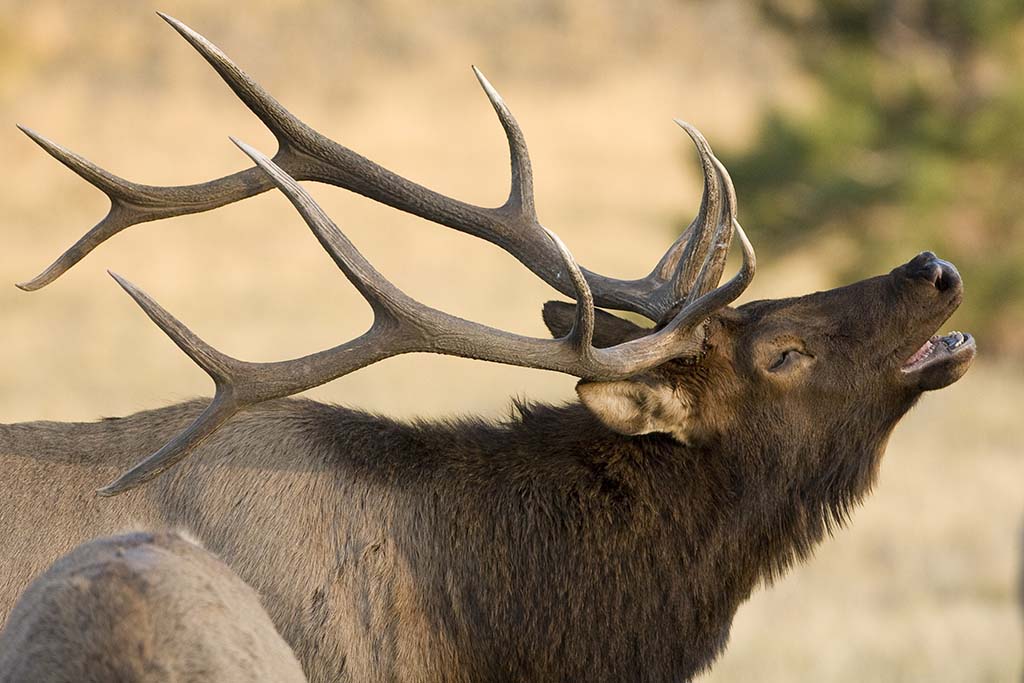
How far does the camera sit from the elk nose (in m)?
4.48

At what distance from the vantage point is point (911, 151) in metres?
16.9

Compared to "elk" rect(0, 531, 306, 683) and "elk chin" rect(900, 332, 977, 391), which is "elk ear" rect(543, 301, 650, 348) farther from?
"elk" rect(0, 531, 306, 683)

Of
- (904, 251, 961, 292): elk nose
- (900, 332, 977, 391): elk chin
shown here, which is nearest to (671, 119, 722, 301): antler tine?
(904, 251, 961, 292): elk nose

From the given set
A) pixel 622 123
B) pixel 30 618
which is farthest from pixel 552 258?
pixel 622 123

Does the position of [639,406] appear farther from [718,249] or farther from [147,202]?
[147,202]

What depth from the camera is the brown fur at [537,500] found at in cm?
406

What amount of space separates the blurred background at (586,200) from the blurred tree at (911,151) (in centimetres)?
3

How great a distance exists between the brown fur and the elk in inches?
29.1

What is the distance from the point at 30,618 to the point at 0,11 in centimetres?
2855

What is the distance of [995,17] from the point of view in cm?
1666

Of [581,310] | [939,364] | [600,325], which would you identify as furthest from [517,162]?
[939,364]

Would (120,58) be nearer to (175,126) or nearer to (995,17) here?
(175,126)

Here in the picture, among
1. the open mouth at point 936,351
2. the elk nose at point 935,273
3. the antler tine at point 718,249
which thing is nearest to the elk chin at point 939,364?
the open mouth at point 936,351

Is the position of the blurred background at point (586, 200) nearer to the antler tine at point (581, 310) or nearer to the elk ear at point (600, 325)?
the elk ear at point (600, 325)
